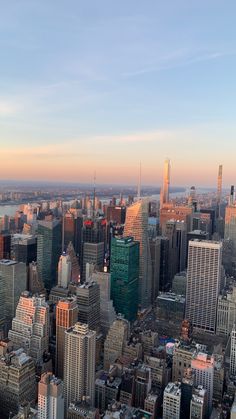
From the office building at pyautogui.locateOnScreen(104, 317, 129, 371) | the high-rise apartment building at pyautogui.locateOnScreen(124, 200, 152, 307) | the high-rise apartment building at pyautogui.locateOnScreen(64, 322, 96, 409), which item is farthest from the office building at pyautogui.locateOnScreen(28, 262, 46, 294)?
the high-rise apartment building at pyautogui.locateOnScreen(64, 322, 96, 409)

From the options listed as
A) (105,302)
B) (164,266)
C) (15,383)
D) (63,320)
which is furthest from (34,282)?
(164,266)

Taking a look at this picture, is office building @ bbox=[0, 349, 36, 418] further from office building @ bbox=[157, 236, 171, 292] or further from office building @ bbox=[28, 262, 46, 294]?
office building @ bbox=[157, 236, 171, 292]

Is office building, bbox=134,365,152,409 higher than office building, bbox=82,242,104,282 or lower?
lower

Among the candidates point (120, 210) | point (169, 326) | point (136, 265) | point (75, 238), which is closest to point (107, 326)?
point (169, 326)

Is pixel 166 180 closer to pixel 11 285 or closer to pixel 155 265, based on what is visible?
pixel 155 265

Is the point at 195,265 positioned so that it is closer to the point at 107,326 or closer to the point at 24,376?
the point at 107,326

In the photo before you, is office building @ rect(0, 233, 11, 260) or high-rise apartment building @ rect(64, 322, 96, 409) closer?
high-rise apartment building @ rect(64, 322, 96, 409)
